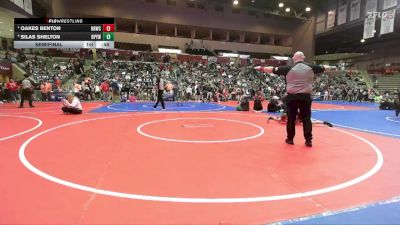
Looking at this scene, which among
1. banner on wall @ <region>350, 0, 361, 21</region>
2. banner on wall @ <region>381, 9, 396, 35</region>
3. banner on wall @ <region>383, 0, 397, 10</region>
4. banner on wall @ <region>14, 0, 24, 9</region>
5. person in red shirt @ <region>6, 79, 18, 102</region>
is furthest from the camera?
banner on wall @ <region>350, 0, 361, 21</region>

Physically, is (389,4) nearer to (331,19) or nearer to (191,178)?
(331,19)

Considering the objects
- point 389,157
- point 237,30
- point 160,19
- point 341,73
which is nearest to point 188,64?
point 160,19

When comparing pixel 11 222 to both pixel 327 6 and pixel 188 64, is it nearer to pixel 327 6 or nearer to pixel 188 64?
pixel 188 64

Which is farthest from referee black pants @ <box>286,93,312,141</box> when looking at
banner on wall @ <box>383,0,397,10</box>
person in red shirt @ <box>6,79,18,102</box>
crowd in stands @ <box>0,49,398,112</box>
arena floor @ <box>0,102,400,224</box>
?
banner on wall @ <box>383,0,397,10</box>

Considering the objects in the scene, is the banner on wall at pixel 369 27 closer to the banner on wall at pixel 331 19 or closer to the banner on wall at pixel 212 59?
Answer: the banner on wall at pixel 331 19

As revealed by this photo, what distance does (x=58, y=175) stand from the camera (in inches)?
145

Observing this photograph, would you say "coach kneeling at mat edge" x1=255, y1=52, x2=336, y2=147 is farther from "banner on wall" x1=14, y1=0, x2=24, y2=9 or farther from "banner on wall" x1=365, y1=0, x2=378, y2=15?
Answer: "banner on wall" x1=365, y1=0, x2=378, y2=15

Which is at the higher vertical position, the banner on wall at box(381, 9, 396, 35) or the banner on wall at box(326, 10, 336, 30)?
the banner on wall at box(326, 10, 336, 30)
